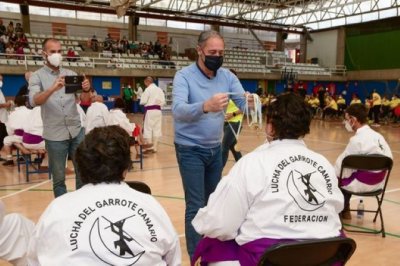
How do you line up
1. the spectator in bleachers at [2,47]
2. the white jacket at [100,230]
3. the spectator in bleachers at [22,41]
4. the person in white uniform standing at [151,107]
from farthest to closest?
the spectator in bleachers at [22,41] < the spectator in bleachers at [2,47] < the person in white uniform standing at [151,107] < the white jacket at [100,230]

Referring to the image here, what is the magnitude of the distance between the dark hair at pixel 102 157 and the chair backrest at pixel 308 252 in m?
0.67

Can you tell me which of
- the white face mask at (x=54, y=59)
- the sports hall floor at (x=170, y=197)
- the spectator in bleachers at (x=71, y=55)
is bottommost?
the sports hall floor at (x=170, y=197)

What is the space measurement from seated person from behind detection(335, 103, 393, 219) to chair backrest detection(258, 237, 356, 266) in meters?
2.33

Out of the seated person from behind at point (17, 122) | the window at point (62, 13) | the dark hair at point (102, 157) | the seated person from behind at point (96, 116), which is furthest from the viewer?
the window at point (62, 13)

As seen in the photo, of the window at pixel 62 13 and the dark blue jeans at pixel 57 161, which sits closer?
the dark blue jeans at pixel 57 161

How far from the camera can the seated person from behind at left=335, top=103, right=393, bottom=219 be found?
396 cm

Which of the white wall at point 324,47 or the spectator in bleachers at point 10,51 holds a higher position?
the white wall at point 324,47

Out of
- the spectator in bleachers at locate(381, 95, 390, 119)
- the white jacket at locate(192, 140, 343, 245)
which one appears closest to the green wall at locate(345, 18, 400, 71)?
the spectator in bleachers at locate(381, 95, 390, 119)

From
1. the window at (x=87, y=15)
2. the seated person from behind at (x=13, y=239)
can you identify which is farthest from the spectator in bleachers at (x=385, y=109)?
the seated person from behind at (x=13, y=239)

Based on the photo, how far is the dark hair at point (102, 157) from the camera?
1.53 meters

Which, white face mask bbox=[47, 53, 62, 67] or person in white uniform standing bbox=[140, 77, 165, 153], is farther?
person in white uniform standing bbox=[140, 77, 165, 153]

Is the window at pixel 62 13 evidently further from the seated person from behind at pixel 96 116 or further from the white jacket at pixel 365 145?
the white jacket at pixel 365 145

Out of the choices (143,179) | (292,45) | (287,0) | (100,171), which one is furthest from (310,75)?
(100,171)

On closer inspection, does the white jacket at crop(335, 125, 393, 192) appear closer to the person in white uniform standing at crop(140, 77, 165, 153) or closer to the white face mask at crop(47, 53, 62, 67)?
the white face mask at crop(47, 53, 62, 67)
